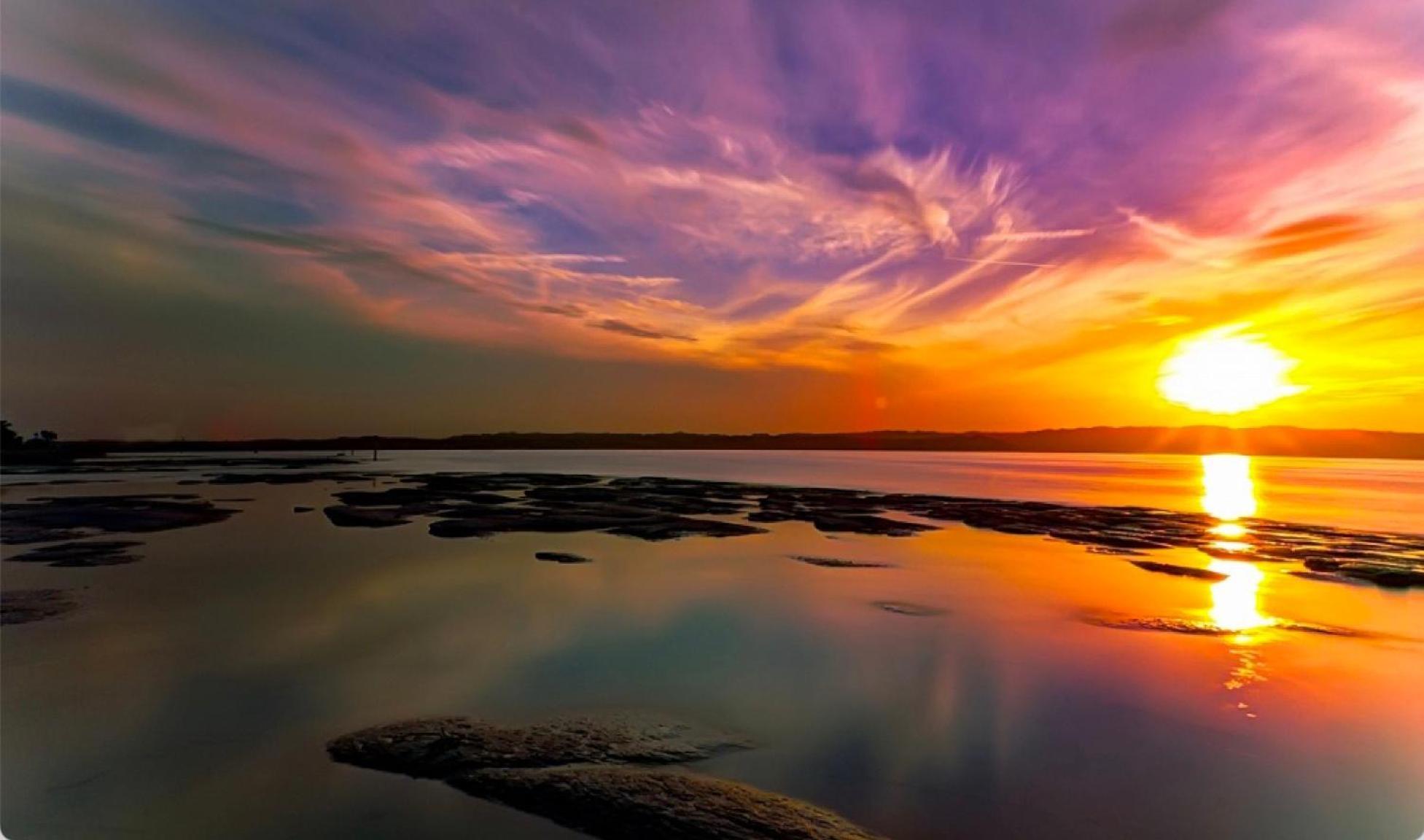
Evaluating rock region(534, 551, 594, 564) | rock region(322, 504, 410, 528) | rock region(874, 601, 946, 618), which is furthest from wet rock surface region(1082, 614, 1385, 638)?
rock region(322, 504, 410, 528)

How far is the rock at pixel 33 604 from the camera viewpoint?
14.4 meters

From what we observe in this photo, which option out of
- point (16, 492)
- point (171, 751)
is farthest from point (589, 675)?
point (16, 492)

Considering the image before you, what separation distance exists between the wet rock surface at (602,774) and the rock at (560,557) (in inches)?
529

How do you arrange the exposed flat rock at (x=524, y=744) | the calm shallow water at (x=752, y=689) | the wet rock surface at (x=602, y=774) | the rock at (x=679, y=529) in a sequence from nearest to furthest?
the wet rock surface at (x=602, y=774) < the calm shallow water at (x=752, y=689) < the exposed flat rock at (x=524, y=744) < the rock at (x=679, y=529)

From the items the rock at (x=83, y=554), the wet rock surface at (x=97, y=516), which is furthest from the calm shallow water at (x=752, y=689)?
the wet rock surface at (x=97, y=516)

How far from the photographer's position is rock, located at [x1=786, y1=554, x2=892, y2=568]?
23609mm

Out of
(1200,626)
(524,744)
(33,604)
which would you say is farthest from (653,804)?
(33,604)

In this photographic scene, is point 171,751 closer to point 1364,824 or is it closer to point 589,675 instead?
point 589,675

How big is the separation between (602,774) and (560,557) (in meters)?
16.1

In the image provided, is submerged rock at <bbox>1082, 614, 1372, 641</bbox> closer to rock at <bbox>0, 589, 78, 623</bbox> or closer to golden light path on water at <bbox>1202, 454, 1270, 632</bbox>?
golden light path on water at <bbox>1202, 454, 1270, 632</bbox>

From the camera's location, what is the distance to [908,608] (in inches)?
705

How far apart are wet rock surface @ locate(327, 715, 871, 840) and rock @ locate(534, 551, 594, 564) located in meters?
13.4

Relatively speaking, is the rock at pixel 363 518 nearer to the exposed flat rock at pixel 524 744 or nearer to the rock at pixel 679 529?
the rock at pixel 679 529

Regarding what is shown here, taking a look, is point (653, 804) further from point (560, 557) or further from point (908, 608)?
point (560, 557)
